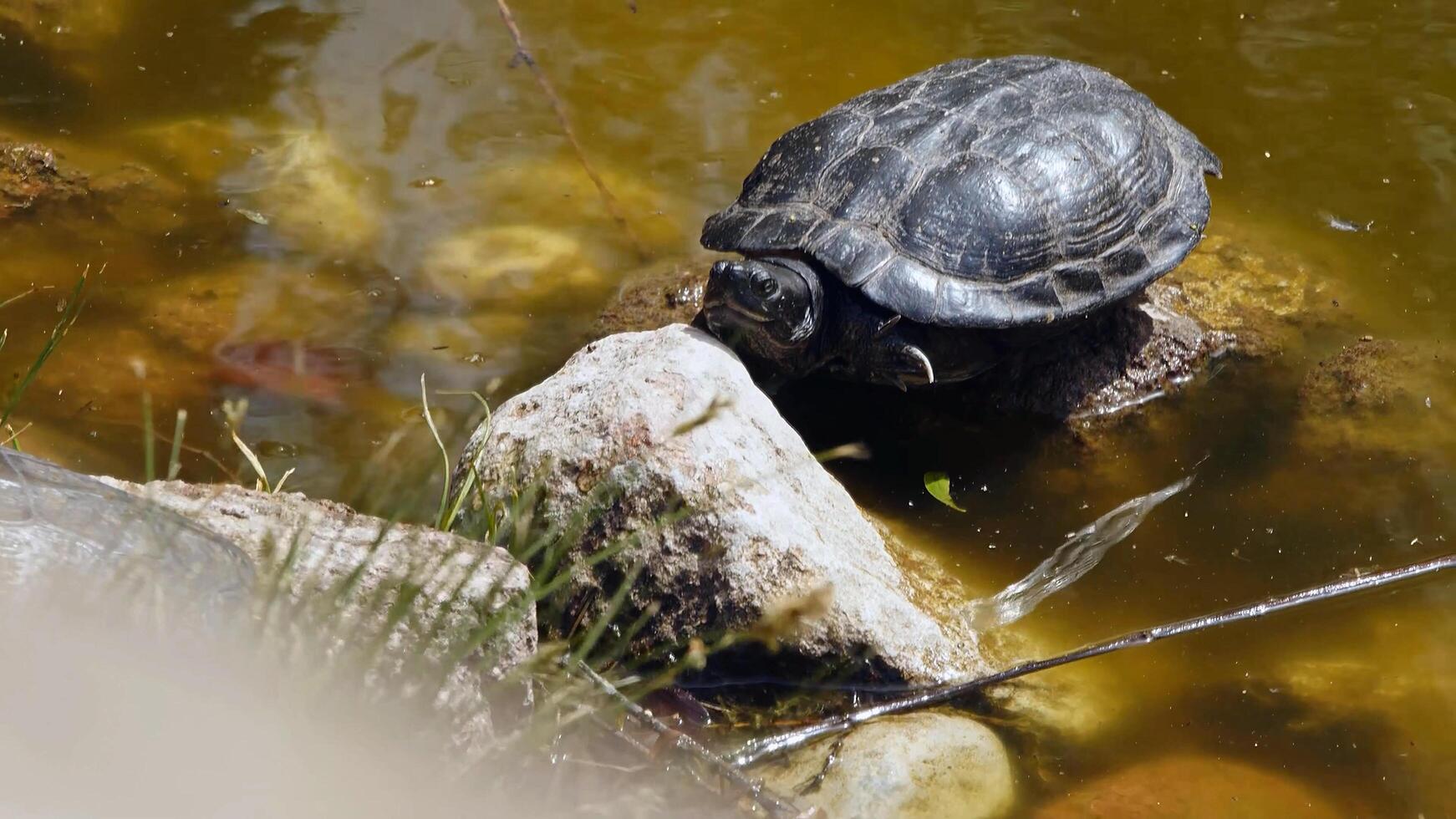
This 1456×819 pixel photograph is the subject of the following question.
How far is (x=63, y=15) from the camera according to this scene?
535 cm

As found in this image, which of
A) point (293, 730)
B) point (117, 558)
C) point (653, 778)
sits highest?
point (117, 558)

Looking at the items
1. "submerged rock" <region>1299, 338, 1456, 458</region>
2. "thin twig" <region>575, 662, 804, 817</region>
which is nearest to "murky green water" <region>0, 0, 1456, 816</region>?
"submerged rock" <region>1299, 338, 1456, 458</region>

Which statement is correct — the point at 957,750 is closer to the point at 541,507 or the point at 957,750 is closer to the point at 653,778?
the point at 653,778

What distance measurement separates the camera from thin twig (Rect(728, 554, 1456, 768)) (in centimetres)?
251

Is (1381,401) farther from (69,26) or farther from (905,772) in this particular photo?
(69,26)

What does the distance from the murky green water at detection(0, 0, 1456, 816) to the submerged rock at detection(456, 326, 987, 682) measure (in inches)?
13.1

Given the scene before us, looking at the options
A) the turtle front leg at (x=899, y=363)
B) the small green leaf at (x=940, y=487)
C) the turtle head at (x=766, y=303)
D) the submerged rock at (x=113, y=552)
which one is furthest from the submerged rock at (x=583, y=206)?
the submerged rock at (x=113, y=552)

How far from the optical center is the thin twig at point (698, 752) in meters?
2.26

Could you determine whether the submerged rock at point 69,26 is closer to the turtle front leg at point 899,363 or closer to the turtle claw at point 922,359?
the turtle front leg at point 899,363

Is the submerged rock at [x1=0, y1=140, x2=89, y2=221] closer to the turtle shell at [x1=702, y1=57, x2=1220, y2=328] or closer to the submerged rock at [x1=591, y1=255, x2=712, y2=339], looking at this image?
the submerged rock at [x1=591, y1=255, x2=712, y2=339]

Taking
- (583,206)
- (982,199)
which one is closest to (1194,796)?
(982,199)

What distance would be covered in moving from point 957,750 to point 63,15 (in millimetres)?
5242

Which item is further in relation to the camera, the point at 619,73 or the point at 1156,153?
the point at 619,73

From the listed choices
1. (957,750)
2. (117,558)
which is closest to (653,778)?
(957,750)
